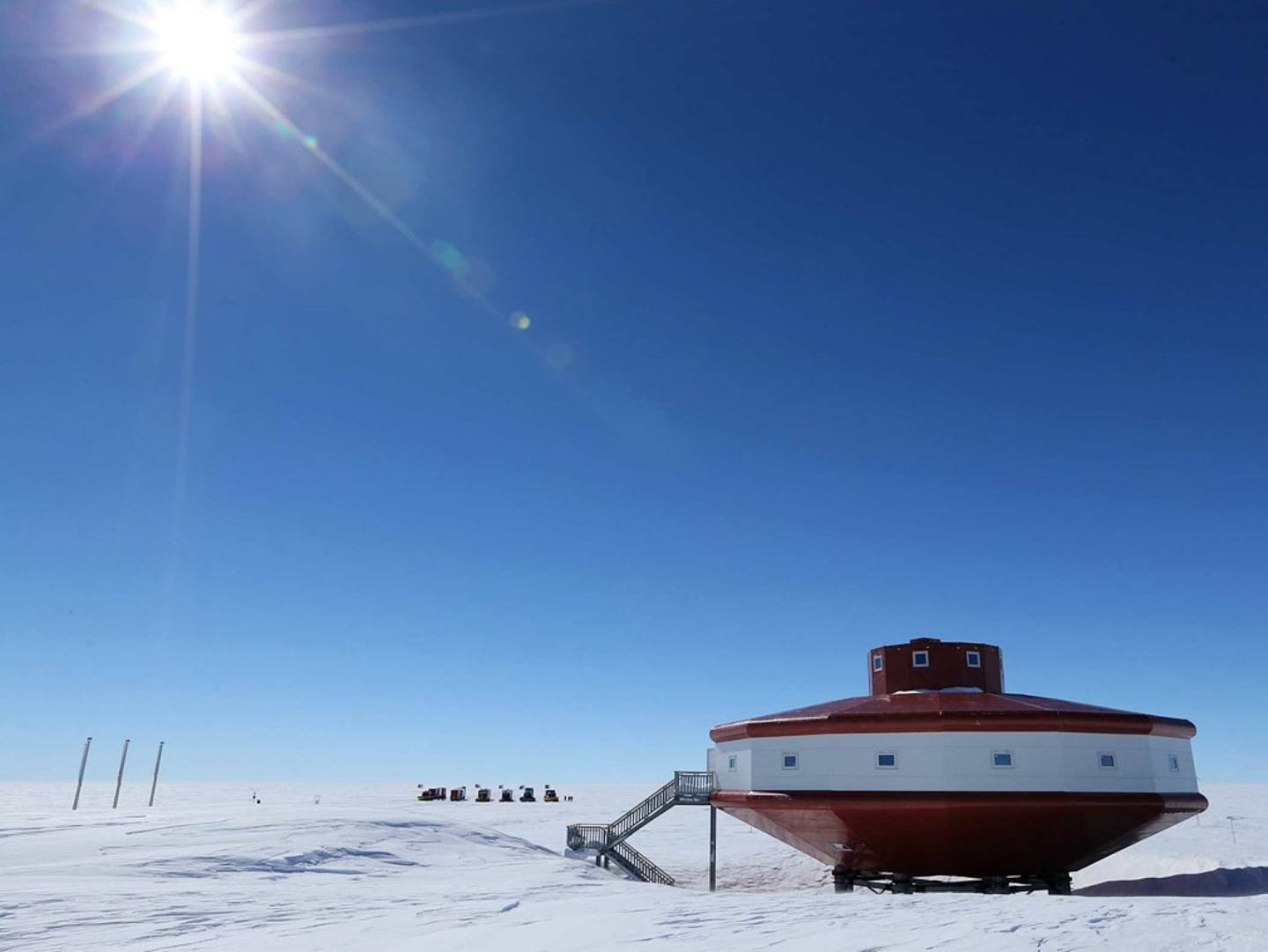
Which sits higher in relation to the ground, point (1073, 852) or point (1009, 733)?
point (1009, 733)

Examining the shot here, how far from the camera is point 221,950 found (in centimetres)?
1303

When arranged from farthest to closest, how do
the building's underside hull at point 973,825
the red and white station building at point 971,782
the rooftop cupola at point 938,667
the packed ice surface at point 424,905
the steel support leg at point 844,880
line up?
the rooftop cupola at point 938,667 < the steel support leg at point 844,880 < the red and white station building at point 971,782 < the building's underside hull at point 973,825 < the packed ice surface at point 424,905

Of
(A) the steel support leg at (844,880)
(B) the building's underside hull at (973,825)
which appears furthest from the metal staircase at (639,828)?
(A) the steel support leg at (844,880)

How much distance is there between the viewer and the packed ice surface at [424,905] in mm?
12789

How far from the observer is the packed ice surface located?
12.8 m

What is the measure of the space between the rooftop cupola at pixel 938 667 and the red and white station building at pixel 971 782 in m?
3.44

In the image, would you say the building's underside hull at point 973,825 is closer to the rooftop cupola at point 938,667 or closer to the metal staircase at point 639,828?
the metal staircase at point 639,828

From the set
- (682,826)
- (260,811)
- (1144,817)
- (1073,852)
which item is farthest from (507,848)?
(682,826)

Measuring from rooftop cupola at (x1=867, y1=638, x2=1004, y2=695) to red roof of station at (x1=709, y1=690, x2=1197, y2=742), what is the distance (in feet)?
9.23

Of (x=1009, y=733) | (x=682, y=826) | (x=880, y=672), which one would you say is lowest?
(x=682, y=826)

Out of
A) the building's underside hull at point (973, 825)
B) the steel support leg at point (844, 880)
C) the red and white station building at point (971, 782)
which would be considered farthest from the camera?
the steel support leg at point (844, 880)

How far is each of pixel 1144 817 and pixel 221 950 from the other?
2779cm

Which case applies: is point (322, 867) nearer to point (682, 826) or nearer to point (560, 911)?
point (560, 911)

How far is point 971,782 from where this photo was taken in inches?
1068
